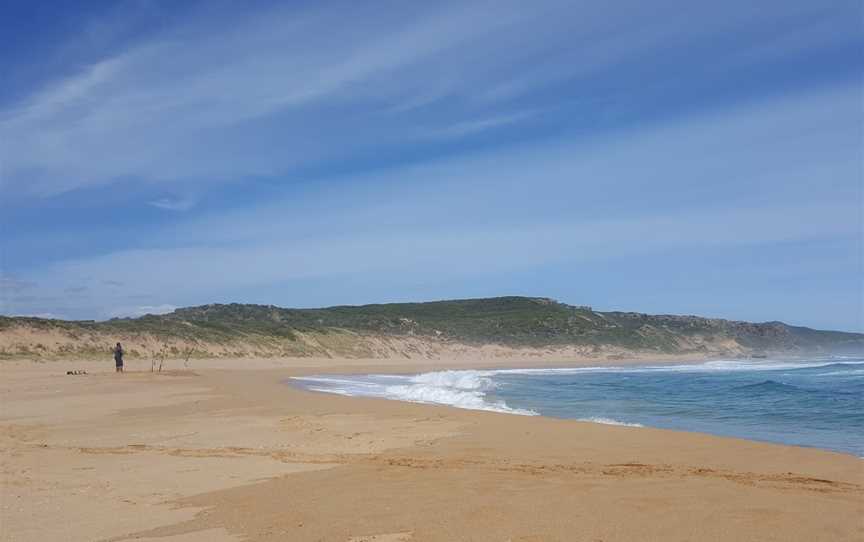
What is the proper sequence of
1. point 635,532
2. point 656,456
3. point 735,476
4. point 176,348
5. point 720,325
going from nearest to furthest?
1. point 635,532
2. point 735,476
3. point 656,456
4. point 176,348
5. point 720,325

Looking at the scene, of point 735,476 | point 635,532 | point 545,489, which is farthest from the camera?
point 735,476

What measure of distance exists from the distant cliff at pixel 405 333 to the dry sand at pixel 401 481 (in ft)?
81.8

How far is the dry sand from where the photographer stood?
5781 millimetres

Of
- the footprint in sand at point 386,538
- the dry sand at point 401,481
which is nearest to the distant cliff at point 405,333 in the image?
the dry sand at point 401,481

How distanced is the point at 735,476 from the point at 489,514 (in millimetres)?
3585

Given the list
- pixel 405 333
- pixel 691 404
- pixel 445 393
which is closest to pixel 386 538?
pixel 691 404

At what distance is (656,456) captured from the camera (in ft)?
31.6

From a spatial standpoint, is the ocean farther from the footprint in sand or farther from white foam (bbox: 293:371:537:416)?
the footprint in sand

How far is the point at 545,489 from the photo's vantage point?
23.5ft

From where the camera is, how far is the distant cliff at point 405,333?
124 feet

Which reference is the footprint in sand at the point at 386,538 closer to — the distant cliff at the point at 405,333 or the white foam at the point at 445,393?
the white foam at the point at 445,393

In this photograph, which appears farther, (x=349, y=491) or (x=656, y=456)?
(x=656, y=456)

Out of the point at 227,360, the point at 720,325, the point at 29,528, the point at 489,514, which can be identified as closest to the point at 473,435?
the point at 489,514

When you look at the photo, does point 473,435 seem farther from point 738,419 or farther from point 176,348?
point 176,348
